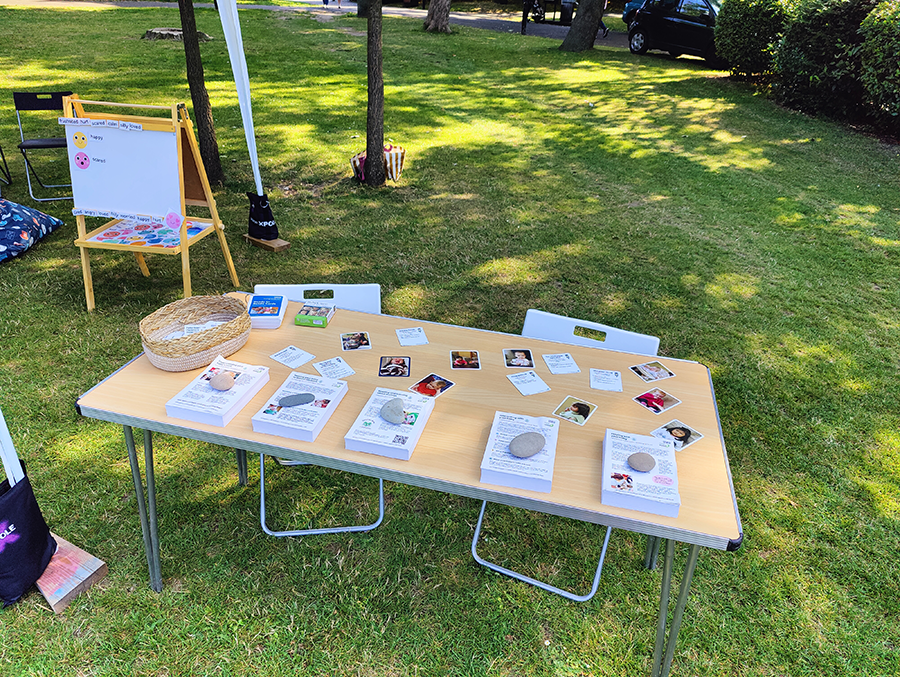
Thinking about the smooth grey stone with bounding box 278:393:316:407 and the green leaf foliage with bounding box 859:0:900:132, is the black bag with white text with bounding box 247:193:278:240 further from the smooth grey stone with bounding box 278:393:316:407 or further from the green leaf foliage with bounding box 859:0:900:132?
the green leaf foliage with bounding box 859:0:900:132

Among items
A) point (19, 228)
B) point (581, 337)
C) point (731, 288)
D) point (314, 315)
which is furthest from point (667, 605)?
point (19, 228)

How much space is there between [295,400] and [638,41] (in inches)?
602

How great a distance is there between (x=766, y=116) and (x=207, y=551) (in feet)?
34.0

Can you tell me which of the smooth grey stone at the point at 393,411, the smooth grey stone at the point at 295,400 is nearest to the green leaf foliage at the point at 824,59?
the smooth grey stone at the point at 393,411

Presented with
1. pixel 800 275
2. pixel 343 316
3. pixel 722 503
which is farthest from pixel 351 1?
pixel 722 503

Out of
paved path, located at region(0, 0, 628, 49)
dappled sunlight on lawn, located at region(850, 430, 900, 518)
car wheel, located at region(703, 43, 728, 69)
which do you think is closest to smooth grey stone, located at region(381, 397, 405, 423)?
dappled sunlight on lawn, located at region(850, 430, 900, 518)

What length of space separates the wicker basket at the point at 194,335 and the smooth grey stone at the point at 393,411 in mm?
771

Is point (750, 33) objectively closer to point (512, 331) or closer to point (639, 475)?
point (512, 331)

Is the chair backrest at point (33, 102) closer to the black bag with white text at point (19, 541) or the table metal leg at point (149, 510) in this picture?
the black bag with white text at point (19, 541)

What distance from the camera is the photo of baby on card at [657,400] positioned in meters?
2.22

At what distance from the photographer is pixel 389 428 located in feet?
6.52

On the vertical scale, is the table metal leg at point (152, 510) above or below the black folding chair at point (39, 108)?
below

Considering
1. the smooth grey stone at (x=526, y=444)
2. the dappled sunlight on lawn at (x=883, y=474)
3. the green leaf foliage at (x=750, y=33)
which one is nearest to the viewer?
the smooth grey stone at (x=526, y=444)

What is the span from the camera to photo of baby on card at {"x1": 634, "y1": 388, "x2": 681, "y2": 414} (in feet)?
7.30
